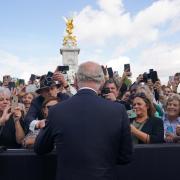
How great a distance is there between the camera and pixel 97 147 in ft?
8.82

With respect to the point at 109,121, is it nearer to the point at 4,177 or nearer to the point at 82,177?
the point at 82,177

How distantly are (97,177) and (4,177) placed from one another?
1.06 metres

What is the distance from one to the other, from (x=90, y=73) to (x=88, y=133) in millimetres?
454

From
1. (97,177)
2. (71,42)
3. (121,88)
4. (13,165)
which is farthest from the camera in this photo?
(71,42)

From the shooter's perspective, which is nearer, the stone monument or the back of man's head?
the back of man's head

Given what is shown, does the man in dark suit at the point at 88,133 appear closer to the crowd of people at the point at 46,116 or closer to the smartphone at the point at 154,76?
the crowd of people at the point at 46,116

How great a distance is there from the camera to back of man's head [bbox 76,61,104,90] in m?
2.82

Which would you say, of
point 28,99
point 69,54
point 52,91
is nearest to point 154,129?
point 52,91

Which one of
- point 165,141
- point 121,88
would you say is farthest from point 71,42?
point 165,141

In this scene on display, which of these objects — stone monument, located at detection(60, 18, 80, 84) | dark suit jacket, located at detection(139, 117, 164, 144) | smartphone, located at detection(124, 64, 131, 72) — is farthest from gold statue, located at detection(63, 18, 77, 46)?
dark suit jacket, located at detection(139, 117, 164, 144)

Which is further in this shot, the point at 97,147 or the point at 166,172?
the point at 166,172

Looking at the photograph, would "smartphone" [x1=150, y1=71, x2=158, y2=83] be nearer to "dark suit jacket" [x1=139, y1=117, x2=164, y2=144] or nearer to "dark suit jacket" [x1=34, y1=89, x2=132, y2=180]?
"dark suit jacket" [x1=139, y1=117, x2=164, y2=144]

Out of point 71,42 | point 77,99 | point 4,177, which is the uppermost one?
point 71,42

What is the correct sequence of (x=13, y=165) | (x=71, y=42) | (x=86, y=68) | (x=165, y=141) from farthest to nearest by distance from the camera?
1. (x=71, y=42)
2. (x=165, y=141)
3. (x=13, y=165)
4. (x=86, y=68)
